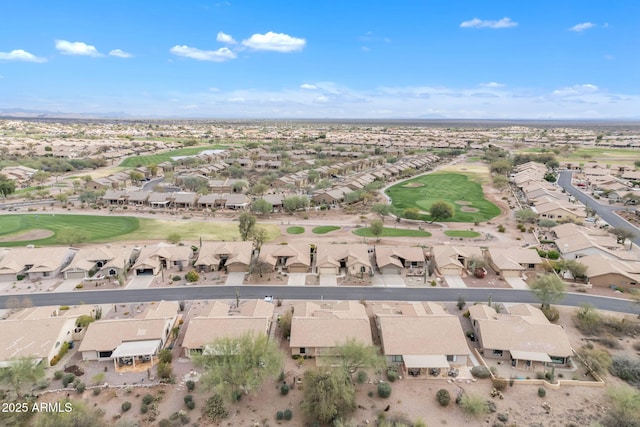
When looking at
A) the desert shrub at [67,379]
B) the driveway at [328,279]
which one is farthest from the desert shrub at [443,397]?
the desert shrub at [67,379]

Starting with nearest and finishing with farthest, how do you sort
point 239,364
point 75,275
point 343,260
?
point 239,364
point 75,275
point 343,260

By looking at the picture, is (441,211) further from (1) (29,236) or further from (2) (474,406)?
(1) (29,236)

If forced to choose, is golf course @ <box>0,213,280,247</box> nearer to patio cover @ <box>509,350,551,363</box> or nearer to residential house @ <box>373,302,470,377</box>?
residential house @ <box>373,302,470,377</box>

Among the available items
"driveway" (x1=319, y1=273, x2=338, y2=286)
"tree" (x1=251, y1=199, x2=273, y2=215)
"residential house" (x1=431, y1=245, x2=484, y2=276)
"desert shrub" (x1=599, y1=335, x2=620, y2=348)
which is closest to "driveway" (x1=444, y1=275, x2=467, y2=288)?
"residential house" (x1=431, y1=245, x2=484, y2=276)

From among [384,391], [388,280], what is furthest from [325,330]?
[388,280]

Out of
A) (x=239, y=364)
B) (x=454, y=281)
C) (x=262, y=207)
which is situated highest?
(x=239, y=364)

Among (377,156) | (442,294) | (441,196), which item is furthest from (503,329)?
(377,156)
